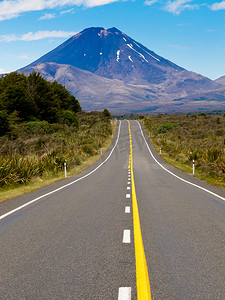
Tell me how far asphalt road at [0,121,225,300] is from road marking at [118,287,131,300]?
0.01 m

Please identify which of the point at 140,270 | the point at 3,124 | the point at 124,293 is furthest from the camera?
the point at 3,124

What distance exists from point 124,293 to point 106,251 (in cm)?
151

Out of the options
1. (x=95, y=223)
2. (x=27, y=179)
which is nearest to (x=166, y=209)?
(x=95, y=223)

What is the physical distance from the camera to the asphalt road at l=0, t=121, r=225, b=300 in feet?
12.7

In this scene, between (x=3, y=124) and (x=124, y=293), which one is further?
(x=3, y=124)

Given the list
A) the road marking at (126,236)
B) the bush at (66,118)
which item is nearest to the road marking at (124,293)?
the road marking at (126,236)

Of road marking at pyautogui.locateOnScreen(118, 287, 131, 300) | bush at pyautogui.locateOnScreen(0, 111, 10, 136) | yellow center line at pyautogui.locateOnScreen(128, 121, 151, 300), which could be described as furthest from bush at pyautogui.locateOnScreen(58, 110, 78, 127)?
road marking at pyautogui.locateOnScreen(118, 287, 131, 300)

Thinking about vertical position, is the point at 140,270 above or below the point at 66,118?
below

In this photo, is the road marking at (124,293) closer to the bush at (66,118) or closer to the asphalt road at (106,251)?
the asphalt road at (106,251)

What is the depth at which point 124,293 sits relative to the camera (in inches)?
147

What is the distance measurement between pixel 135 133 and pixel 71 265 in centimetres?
6757

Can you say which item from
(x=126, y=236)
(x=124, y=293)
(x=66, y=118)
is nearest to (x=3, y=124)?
(x=66, y=118)

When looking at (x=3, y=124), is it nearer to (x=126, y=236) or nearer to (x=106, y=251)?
(x=126, y=236)

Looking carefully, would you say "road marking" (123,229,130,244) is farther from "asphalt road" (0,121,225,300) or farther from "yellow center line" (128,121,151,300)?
"yellow center line" (128,121,151,300)
